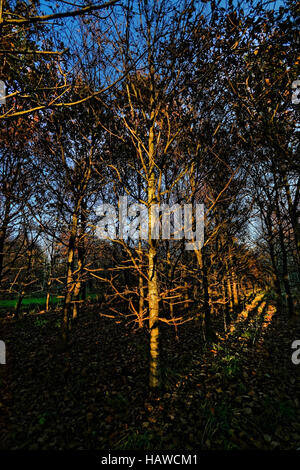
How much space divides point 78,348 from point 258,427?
5.17 m

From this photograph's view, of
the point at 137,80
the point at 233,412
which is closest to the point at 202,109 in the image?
the point at 137,80

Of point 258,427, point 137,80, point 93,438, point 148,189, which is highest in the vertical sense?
point 137,80

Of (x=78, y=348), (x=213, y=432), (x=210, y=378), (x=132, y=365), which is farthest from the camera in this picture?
(x=78, y=348)

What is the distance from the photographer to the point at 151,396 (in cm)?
376

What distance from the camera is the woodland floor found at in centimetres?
298

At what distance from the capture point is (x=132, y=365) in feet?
16.9

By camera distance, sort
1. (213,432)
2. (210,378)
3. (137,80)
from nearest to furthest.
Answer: (213,432) < (137,80) < (210,378)

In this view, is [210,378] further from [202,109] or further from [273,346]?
[202,109]

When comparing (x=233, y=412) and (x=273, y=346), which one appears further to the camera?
(x=273, y=346)

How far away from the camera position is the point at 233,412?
332 cm

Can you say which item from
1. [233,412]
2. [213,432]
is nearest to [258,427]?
[233,412]

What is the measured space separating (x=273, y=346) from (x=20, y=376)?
277 inches

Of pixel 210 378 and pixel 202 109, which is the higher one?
pixel 202 109

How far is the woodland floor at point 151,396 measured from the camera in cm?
298
